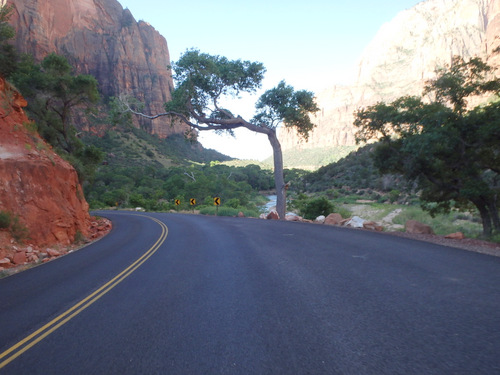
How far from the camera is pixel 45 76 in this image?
19281 millimetres

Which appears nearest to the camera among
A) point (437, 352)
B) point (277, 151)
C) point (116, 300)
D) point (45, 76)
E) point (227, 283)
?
point (437, 352)

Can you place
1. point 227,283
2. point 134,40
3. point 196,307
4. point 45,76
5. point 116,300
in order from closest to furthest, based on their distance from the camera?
point 196,307 → point 116,300 → point 227,283 → point 45,76 → point 134,40

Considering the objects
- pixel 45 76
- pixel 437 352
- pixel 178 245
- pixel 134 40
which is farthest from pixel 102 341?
pixel 134 40

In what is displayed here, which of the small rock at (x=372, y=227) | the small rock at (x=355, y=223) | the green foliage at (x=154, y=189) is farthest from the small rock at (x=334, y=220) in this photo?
the green foliage at (x=154, y=189)

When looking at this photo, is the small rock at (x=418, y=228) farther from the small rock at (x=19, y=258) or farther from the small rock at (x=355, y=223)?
the small rock at (x=19, y=258)

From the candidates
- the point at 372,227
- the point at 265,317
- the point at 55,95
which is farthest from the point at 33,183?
the point at 372,227

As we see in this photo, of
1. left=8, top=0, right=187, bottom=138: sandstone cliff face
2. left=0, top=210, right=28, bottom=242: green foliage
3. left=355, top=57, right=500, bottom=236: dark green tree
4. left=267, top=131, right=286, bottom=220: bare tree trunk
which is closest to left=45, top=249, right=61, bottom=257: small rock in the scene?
left=0, top=210, right=28, bottom=242: green foliage

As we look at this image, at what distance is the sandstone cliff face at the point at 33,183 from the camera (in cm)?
1195

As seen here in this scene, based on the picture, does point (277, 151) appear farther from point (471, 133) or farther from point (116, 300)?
point (116, 300)

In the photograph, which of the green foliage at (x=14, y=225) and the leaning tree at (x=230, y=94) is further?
the leaning tree at (x=230, y=94)

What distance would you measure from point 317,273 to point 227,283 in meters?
1.82

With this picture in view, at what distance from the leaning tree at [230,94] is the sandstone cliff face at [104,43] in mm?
72937

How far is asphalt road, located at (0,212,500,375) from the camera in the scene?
2.99 metres

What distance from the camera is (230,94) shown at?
21047 millimetres
